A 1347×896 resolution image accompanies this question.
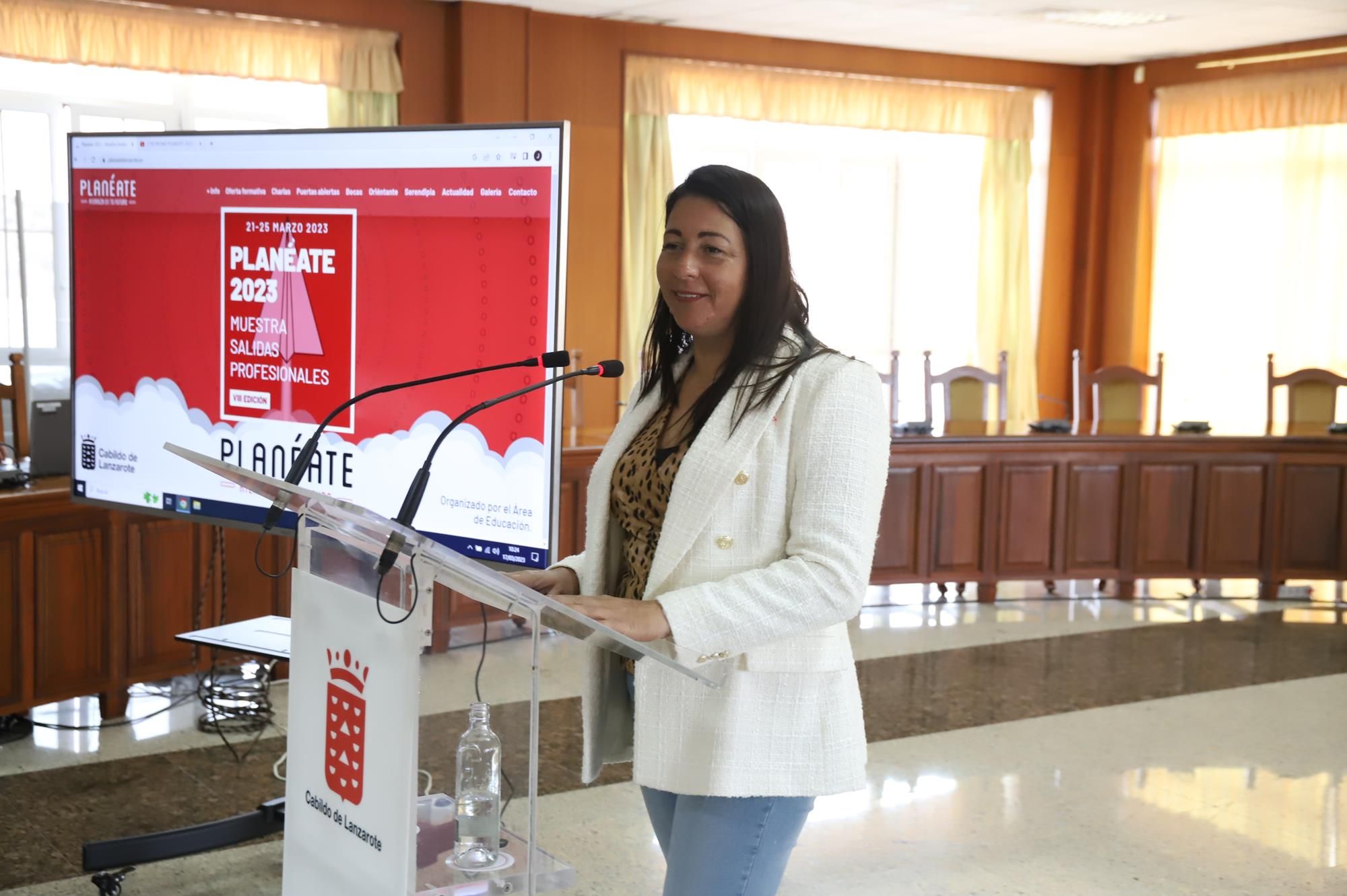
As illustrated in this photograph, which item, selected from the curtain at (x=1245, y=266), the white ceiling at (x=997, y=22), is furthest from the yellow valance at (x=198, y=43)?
the curtain at (x=1245, y=266)

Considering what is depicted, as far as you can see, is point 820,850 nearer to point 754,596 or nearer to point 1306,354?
point 754,596

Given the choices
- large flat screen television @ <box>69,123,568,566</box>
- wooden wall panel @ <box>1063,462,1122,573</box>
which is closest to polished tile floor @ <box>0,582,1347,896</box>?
wooden wall panel @ <box>1063,462,1122,573</box>

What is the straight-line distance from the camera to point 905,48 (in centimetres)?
892

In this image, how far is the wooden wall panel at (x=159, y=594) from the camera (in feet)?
13.9

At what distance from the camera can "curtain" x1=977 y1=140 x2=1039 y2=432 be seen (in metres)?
9.29

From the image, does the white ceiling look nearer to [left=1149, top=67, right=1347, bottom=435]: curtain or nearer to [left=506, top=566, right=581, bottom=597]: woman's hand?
[left=1149, top=67, right=1347, bottom=435]: curtain

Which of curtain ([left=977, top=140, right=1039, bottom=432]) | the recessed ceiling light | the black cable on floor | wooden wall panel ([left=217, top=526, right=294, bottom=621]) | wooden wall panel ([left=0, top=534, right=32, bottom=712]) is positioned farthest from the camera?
curtain ([left=977, top=140, right=1039, bottom=432])

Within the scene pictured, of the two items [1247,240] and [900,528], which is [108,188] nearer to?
[900,528]

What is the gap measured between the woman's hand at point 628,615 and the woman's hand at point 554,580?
11.4 inches

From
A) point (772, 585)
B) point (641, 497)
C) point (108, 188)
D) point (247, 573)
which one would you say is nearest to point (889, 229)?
point (247, 573)

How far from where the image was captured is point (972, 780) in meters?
3.85

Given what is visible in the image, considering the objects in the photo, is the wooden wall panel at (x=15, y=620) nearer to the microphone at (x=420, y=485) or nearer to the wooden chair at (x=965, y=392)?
the microphone at (x=420, y=485)

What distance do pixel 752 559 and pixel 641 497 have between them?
0.64 ft

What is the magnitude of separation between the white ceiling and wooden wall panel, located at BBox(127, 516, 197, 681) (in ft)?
13.9
